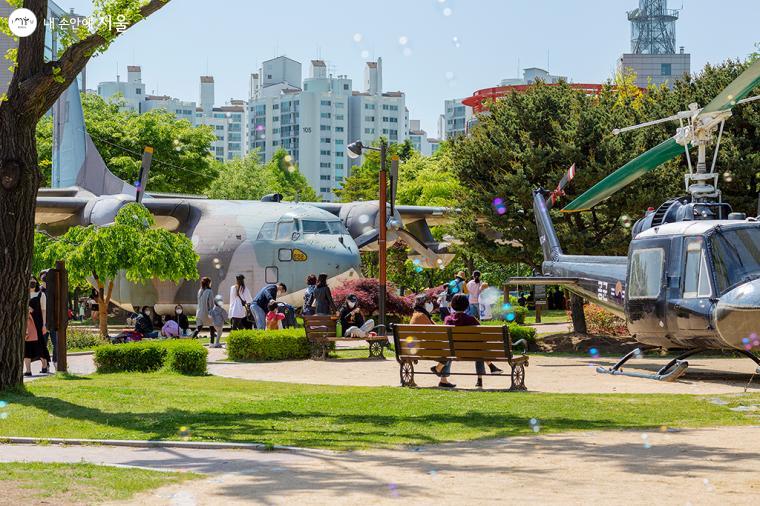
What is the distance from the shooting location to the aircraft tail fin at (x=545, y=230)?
22.6 metres

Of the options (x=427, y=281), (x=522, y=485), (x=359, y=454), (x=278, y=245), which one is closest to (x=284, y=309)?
(x=278, y=245)

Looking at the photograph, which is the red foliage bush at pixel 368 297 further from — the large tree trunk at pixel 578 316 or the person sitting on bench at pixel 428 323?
the person sitting on bench at pixel 428 323

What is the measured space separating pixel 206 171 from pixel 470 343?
5336 centimetres

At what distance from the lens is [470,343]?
14.8m

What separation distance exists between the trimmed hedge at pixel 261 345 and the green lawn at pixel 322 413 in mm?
5570

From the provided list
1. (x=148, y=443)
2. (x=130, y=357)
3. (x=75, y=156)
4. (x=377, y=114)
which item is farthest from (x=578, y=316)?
(x=377, y=114)

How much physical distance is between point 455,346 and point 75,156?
31621 mm

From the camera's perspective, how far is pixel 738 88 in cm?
1417

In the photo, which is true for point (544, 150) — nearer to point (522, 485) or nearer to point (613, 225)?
point (613, 225)

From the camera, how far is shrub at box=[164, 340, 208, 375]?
680 inches

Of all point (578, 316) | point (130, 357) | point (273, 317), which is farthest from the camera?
point (578, 316)

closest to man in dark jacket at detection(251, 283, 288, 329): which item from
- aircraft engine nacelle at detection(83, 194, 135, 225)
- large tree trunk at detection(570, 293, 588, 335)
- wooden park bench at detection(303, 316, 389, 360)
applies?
wooden park bench at detection(303, 316, 389, 360)

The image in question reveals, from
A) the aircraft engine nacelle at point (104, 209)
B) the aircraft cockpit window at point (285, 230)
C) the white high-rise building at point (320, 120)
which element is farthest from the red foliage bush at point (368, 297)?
the white high-rise building at point (320, 120)

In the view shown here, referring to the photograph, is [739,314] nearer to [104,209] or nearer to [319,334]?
[319,334]
